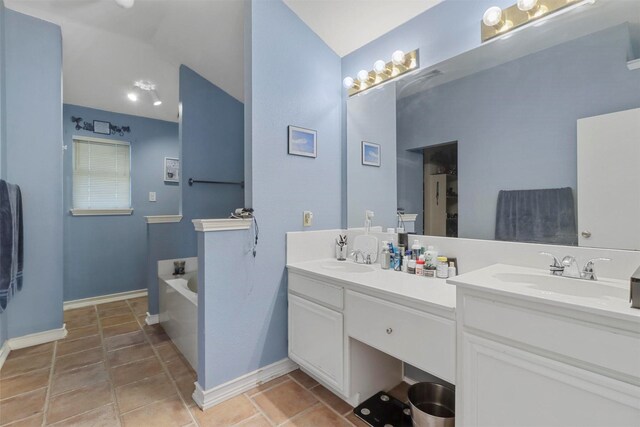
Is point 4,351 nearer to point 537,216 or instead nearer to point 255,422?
point 255,422

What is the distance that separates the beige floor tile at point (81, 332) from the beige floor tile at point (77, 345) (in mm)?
67

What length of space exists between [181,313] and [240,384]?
0.77 meters

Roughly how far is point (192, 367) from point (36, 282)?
160 centimetres

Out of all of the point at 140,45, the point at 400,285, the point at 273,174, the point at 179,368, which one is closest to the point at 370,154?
the point at 273,174

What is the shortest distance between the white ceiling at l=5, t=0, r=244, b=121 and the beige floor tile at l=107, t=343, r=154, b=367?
102 inches

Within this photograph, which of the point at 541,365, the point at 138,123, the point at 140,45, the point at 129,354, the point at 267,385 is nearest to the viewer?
the point at 541,365

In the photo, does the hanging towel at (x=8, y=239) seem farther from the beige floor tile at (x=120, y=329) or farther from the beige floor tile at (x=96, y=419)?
the beige floor tile at (x=96, y=419)

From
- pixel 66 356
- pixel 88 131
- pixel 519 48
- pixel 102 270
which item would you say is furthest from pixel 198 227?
pixel 88 131

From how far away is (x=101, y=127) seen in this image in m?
3.54

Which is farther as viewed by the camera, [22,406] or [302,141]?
[302,141]

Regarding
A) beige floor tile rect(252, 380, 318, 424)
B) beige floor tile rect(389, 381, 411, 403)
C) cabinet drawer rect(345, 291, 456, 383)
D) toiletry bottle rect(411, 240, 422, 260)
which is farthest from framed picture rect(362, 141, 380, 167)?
beige floor tile rect(252, 380, 318, 424)

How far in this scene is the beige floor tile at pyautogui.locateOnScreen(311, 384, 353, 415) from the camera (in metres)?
1.68

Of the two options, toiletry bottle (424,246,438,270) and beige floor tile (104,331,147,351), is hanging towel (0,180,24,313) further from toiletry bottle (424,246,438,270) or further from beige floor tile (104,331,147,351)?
toiletry bottle (424,246,438,270)

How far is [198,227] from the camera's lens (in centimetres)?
169
